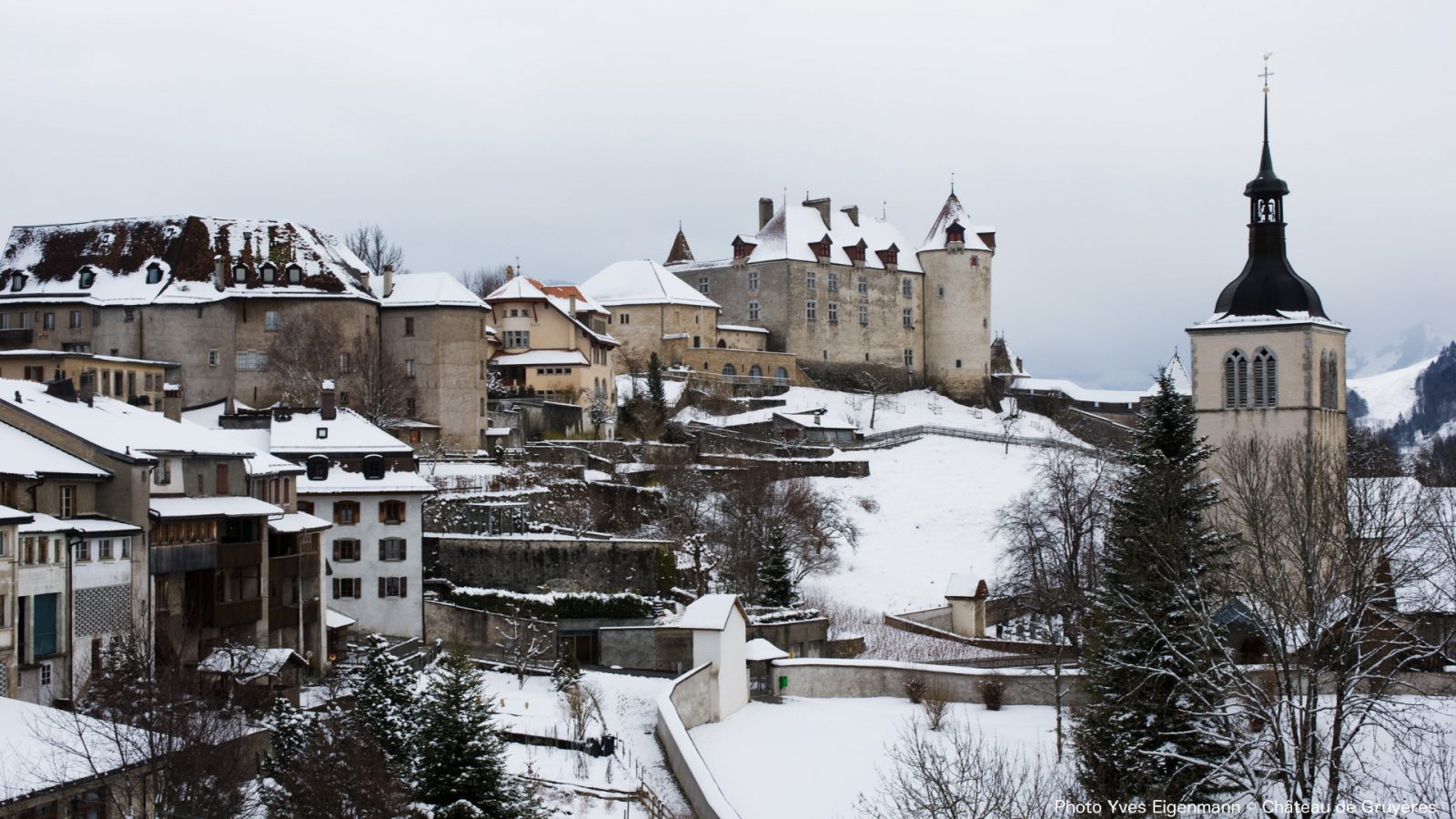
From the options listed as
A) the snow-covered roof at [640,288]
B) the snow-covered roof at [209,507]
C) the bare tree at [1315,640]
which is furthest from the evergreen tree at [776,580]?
the snow-covered roof at [640,288]

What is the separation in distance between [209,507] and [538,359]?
124ft

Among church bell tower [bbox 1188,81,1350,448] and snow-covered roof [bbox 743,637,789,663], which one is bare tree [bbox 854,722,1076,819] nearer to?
snow-covered roof [bbox 743,637,789,663]

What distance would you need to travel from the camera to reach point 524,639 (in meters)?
44.2

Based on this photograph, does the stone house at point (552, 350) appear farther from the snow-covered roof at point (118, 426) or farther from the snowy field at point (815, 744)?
the snowy field at point (815, 744)

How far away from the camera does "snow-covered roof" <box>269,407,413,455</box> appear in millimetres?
46062

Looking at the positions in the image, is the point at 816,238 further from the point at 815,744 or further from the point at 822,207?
the point at 815,744

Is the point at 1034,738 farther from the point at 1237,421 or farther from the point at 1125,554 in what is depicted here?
the point at 1237,421

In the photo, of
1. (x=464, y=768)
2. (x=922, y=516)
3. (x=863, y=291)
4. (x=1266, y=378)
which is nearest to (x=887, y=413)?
(x=863, y=291)

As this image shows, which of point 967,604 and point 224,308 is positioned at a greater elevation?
point 224,308

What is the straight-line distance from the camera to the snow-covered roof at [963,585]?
52.7 metres

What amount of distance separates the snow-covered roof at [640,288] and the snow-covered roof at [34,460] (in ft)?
183

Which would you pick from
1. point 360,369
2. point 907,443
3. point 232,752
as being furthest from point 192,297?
point 232,752

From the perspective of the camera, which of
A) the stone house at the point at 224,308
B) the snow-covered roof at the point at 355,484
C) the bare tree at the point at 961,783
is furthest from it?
the stone house at the point at 224,308

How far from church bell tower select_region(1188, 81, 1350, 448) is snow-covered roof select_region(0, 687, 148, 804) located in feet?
110
